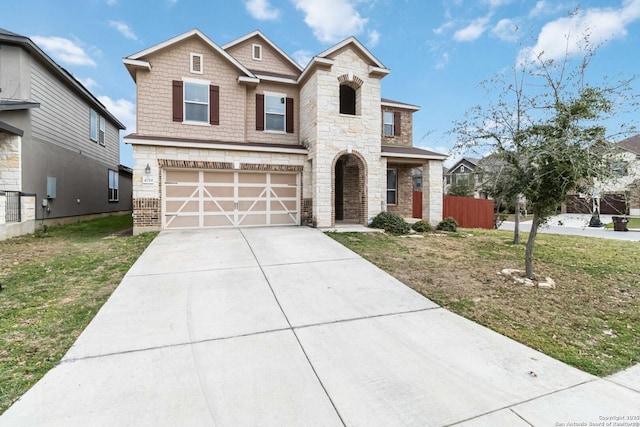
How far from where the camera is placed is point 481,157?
6.85 m

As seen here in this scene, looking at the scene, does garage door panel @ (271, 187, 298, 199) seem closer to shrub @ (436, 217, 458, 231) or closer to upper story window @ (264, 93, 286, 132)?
upper story window @ (264, 93, 286, 132)

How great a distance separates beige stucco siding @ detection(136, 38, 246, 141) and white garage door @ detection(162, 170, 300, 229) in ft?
6.27

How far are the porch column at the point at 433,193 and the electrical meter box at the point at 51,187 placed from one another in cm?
1628

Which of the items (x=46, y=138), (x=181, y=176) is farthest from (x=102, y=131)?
(x=181, y=176)

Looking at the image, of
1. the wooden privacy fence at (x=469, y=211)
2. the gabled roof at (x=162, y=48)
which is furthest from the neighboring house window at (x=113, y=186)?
the wooden privacy fence at (x=469, y=211)

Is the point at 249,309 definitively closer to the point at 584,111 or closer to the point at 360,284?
the point at 360,284

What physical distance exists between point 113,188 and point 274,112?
14088 millimetres

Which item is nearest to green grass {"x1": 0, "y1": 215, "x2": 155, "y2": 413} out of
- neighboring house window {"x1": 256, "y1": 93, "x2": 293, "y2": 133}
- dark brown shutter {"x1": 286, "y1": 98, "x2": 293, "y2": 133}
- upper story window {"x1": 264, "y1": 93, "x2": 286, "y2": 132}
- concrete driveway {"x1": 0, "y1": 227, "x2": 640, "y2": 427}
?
concrete driveway {"x1": 0, "y1": 227, "x2": 640, "y2": 427}

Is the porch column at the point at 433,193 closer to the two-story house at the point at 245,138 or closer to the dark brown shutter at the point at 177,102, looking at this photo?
the two-story house at the point at 245,138

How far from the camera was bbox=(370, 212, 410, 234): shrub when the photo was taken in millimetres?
11680

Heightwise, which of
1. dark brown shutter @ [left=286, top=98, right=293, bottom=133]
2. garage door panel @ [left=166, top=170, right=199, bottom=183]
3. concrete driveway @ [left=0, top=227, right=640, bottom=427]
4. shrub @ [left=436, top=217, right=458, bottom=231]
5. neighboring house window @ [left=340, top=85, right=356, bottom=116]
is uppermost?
neighboring house window @ [left=340, top=85, right=356, bottom=116]

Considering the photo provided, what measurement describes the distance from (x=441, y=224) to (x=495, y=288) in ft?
26.8

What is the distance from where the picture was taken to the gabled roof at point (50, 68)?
10.7m

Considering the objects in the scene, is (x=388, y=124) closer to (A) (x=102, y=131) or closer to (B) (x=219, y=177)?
(B) (x=219, y=177)
